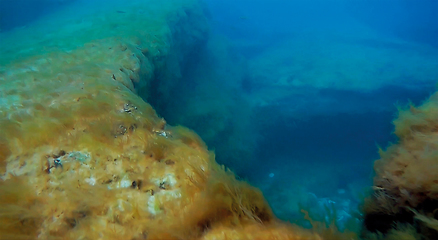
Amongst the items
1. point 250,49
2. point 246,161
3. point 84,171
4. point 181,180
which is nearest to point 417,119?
point 181,180

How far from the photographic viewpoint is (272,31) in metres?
40.7

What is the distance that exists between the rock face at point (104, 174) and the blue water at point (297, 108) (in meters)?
4.45

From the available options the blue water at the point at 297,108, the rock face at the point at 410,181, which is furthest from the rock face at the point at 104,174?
the blue water at the point at 297,108

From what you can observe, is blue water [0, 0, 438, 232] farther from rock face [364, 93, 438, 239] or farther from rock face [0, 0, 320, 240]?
rock face [0, 0, 320, 240]

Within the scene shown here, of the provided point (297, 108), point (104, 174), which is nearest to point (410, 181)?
point (104, 174)

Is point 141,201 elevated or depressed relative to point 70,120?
elevated

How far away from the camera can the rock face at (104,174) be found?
2.03 meters

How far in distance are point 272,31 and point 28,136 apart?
43587mm

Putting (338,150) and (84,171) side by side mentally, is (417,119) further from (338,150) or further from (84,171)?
(338,150)

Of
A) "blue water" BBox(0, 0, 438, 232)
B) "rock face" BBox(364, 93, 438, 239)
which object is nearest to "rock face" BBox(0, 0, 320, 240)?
"rock face" BBox(364, 93, 438, 239)

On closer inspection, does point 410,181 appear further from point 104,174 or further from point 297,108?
point 297,108

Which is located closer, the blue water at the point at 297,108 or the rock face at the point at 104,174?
the rock face at the point at 104,174

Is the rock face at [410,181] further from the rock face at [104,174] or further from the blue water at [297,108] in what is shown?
the blue water at [297,108]

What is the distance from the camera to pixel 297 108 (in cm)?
1572
